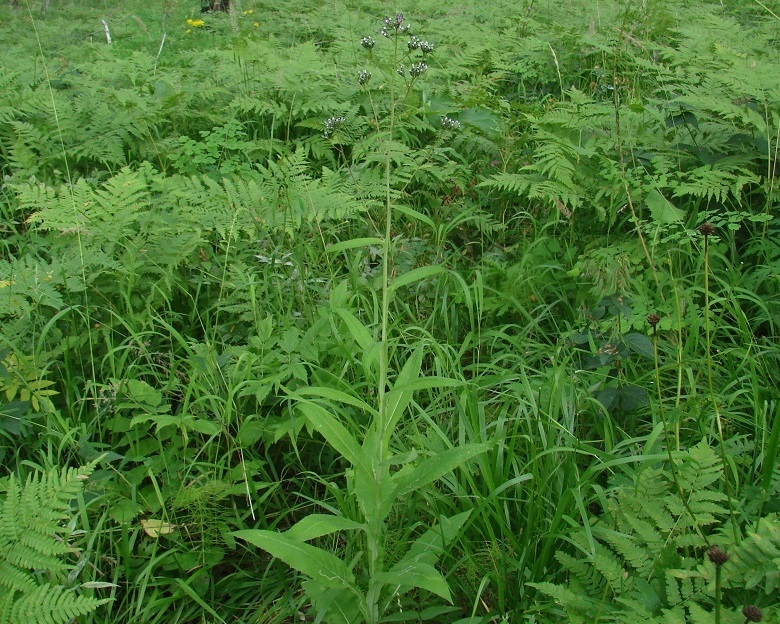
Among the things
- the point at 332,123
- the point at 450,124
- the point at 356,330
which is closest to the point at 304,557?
the point at 356,330

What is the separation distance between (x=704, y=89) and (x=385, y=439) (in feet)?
8.61

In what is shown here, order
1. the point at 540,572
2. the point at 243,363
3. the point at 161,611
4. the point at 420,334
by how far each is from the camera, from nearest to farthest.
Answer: the point at 540,572
the point at 161,611
the point at 243,363
the point at 420,334

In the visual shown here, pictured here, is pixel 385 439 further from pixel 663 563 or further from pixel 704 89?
pixel 704 89

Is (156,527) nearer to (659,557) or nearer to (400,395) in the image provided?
(400,395)

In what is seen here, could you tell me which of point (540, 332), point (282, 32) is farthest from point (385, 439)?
point (282, 32)

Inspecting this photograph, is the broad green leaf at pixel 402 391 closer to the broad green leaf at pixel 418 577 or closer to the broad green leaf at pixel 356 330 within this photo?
the broad green leaf at pixel 356 330

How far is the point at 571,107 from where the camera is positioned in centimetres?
349

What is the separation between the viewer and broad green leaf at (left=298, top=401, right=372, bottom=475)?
150 centimetres

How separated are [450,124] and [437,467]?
2545mm

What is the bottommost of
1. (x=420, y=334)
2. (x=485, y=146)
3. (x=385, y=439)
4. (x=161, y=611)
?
(x=161, y=611)

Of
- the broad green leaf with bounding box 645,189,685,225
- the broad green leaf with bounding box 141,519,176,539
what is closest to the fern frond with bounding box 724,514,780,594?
the broad green leaf with bounding box 141,519,176,539

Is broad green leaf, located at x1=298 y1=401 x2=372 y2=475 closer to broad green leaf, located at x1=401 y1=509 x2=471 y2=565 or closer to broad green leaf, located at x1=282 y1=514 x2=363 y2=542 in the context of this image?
broad green leaf, located at x1=282 y1=514 x2=363 y2=542

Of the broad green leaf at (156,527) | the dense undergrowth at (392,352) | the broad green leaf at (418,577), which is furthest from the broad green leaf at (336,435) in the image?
the broad green leaf at (156,527)

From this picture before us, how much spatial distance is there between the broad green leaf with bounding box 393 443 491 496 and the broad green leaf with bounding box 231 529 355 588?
23 centimetres
